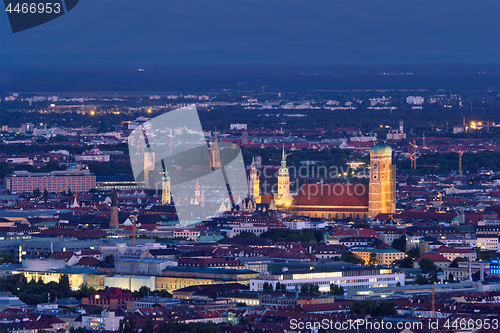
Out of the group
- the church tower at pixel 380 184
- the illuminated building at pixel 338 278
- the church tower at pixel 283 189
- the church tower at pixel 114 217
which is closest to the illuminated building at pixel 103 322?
the illuminated building at pixel 338 278

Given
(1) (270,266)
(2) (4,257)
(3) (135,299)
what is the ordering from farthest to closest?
(2) (4,257) → (1) (270,266) → (3) (135,299)

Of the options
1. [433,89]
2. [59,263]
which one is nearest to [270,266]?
[59,263]

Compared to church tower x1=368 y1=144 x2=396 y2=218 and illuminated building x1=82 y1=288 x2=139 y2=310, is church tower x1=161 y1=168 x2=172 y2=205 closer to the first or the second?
church tower x1=368 y1=144 x2=396 y2=218

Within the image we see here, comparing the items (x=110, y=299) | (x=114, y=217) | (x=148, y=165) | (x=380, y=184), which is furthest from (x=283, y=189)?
(x=110, y=299)

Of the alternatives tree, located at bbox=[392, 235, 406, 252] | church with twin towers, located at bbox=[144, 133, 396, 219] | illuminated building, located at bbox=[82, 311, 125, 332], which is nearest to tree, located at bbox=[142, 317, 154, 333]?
illuminated building, located at bbox=[82, 311, 125, 332]

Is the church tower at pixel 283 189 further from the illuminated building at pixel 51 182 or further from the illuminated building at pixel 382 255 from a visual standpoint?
the illuminated building at pixel 51 182

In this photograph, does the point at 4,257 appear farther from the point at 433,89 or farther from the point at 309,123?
the point at 433,89
